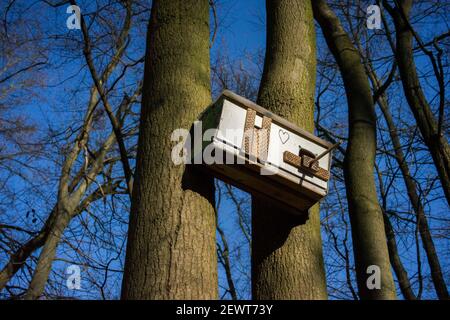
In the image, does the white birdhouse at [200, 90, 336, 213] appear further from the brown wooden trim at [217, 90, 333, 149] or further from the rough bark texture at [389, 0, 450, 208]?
the rough bark texture at [389, 0, 450, 208]

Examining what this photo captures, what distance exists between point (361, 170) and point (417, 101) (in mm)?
824

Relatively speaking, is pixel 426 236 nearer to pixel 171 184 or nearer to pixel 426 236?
pixel 426 236

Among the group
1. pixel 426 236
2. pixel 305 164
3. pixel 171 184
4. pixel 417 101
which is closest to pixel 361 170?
pixel 417 101

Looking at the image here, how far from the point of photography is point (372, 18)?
5250mm

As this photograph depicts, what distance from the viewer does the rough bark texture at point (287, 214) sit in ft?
7.58

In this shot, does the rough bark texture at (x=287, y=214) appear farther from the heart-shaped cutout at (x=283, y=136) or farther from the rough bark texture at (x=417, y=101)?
the rough bark texture at (x=417, y=101)

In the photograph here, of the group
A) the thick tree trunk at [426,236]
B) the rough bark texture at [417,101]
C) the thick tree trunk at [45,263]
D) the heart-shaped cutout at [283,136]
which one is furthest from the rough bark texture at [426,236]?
Answer: the thick tree trunk at [45,263]

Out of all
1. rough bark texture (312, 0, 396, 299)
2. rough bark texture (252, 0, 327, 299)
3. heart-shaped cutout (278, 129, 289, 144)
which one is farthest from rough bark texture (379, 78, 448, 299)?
heart-shaped cutout (278, 129, 289, 144)

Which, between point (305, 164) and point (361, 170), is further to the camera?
point (361, 170)

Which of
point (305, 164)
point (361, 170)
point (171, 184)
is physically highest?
point (361, 170)

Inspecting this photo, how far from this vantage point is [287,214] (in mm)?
2488

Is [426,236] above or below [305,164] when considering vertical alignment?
above
